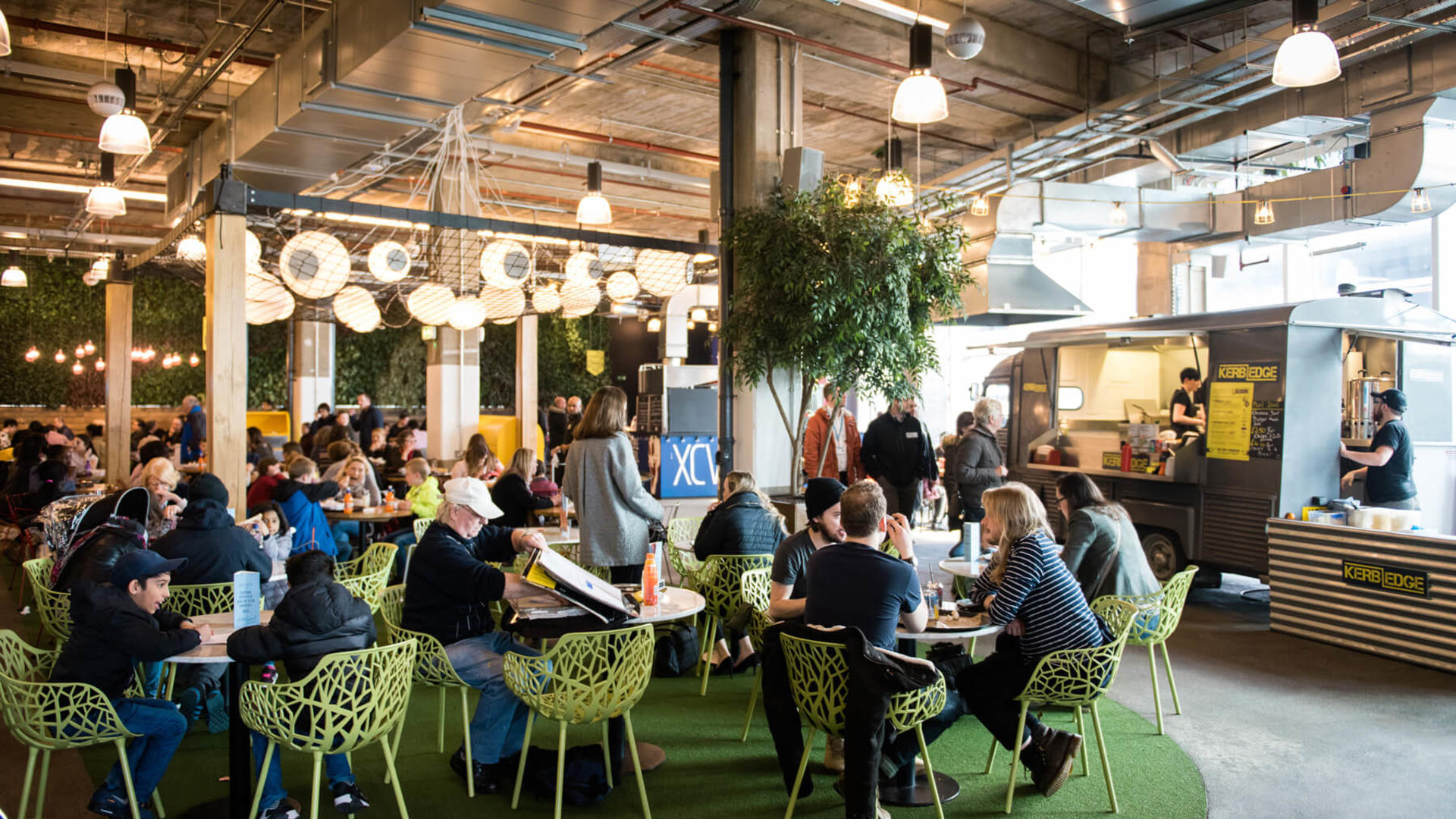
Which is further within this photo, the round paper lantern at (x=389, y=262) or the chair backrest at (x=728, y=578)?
the round paper lantern at (x=389, y=262)

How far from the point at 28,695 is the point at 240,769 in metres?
0.71

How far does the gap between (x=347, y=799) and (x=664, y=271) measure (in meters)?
5.64

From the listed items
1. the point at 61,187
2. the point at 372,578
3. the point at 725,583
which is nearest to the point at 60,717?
the point at 372,578

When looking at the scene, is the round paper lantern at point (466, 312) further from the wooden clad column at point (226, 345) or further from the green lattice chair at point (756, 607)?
the green lattice chair at point (756, 607)

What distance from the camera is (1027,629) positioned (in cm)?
391

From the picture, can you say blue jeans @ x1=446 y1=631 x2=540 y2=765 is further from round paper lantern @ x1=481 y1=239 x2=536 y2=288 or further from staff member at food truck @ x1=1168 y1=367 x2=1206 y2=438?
staff member at food truck @ x1=1168 y1=367 x2=1206 y2=438

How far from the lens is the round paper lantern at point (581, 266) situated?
818 cm

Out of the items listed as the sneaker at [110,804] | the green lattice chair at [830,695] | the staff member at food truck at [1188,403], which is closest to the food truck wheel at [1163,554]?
the staff member at food truck at [1188,403]

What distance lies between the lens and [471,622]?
405 centimetres

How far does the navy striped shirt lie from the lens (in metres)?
3.85

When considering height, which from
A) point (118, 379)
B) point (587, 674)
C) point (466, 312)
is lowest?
point (587, 674)

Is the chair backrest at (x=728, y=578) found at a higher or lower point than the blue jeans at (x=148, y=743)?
higher

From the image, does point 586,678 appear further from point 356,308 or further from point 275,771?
point 356,308

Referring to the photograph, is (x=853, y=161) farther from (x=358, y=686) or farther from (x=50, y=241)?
(x=50, y=241)
